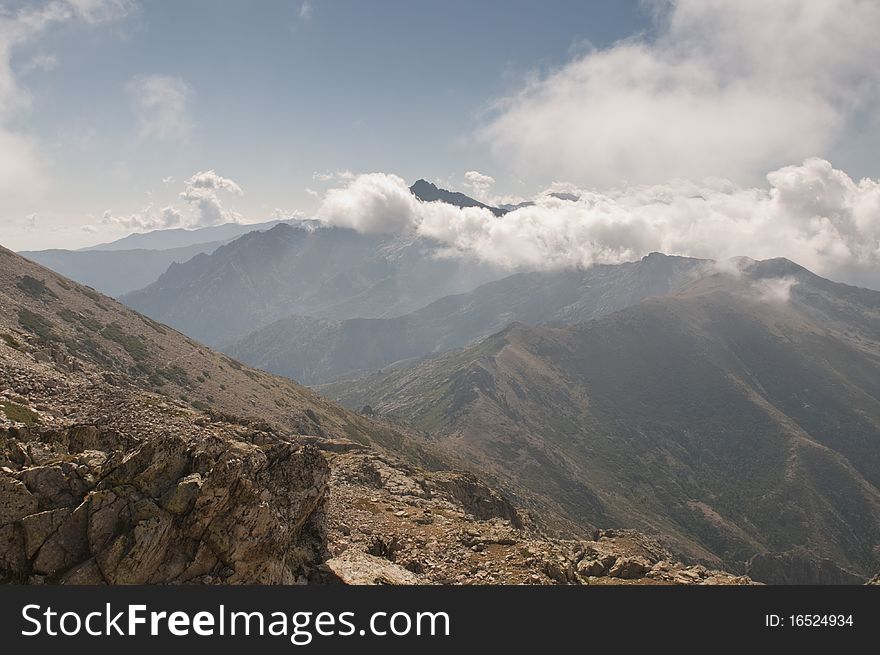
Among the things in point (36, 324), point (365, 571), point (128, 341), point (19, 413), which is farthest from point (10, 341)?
point (128, 341)

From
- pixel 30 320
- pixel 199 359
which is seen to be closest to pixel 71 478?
pixel 30 320

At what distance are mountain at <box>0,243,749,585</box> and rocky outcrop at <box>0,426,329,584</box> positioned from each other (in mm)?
62

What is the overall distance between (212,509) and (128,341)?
131 m

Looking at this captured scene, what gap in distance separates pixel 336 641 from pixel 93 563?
37.0 feet

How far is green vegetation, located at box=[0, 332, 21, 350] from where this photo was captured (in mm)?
66887

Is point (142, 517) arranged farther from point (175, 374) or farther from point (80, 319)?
point (80, 319)

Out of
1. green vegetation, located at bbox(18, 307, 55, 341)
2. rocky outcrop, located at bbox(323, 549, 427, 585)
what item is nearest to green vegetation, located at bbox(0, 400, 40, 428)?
rocky outcrop, located at bbox(323, 549, 427, 585)

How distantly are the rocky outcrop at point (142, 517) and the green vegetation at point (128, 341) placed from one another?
11202cm

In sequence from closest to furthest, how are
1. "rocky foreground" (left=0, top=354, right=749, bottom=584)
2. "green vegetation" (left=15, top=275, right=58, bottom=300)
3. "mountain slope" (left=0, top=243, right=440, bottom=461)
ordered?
"rocky foreground" (left=0, top=354, right=749, bottom=584) < "mountain slope" (left=0, top=243, right=440, bottom=461) < "green vegetation" (left=15, top=275, right=58, bottom=300)

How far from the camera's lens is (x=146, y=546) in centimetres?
2259

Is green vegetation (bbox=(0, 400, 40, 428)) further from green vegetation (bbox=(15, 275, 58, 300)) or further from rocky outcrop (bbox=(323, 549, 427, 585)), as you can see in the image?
green vegetation (bbox=(15, 275, 58, 300))

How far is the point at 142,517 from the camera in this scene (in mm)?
23312

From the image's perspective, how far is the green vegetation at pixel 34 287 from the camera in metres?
130

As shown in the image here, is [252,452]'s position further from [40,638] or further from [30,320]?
[30,320]
